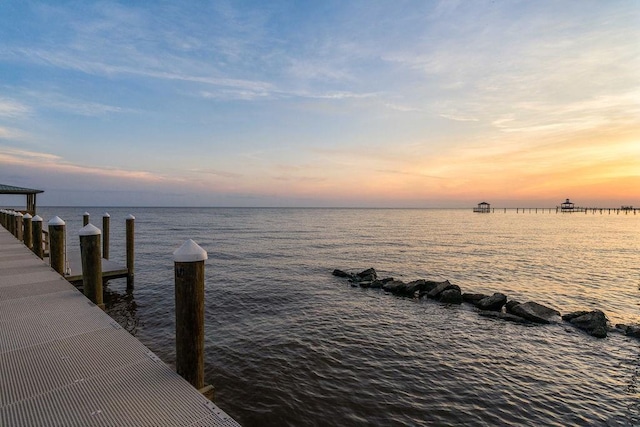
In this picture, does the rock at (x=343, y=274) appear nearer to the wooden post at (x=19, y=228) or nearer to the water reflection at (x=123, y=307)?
the water reflection at (x=123, y=307)

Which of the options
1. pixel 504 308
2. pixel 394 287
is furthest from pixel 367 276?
pixel 504 308

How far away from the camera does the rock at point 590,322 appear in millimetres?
10477

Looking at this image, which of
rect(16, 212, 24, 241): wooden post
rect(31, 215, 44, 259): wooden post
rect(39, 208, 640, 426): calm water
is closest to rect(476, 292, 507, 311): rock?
rect(39, 208, 640, 426): calm water

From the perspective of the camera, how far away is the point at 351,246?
3222 cm

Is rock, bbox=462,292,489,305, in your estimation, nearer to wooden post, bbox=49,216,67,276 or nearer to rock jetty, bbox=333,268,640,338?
rock jetty, bbox=333,268,640,338

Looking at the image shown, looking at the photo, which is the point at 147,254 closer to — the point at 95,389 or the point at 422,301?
the point at 422,301

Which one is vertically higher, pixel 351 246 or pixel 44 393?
pixel 44 393

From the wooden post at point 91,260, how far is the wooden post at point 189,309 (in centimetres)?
406

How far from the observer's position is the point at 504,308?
42.9 ft

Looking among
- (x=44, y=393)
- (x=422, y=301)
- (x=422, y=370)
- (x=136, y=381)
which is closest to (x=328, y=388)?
(x=422, y=370)

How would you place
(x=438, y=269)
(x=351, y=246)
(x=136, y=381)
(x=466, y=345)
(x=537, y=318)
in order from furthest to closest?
(x=351, y=246) → (x=438, y=269) → (x=537, y=318) → (x=466, y=345) → (x=136, y=381)

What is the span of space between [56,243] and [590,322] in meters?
16.8

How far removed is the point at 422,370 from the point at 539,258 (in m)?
23.8

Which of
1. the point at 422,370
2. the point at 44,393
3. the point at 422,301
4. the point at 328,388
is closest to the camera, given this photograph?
the point at 44,393
